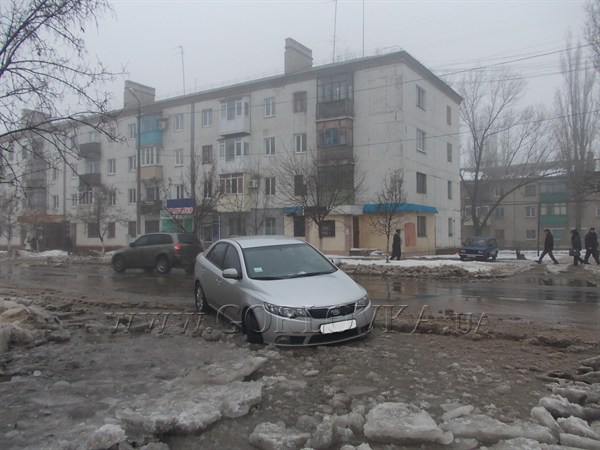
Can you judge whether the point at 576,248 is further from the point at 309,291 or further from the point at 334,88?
the point at 334,88

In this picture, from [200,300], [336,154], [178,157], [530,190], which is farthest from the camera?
[530,190]

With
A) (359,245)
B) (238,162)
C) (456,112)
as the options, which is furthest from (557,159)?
(238,162)

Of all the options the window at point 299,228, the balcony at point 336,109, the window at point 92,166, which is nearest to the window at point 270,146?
the balcony at point 336,109

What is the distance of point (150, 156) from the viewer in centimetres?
4228

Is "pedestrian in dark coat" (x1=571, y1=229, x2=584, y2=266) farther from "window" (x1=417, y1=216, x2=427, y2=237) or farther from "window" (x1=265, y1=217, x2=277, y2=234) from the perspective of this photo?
"window" (x1=265, y1=217, x2=277, y2=234)

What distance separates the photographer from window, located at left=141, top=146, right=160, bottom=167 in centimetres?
4194

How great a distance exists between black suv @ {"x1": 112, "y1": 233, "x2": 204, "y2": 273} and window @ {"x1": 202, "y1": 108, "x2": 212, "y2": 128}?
2160cm

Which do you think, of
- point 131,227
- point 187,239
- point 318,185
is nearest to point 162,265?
point 187,239

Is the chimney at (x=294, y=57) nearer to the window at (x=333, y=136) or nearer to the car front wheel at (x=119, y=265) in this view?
the window at (x=333, y=136)

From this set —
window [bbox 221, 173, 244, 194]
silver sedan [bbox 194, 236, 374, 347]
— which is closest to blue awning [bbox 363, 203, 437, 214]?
window [bbox 221, 173, 244, 194]

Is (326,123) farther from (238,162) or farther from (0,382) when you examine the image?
(0,382)

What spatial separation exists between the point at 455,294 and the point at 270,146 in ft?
84.1

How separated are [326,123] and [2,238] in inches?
1767

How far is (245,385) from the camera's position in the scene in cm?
438
